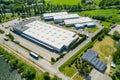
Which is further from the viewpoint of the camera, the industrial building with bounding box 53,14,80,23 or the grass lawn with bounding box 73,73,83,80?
the industrial building with bounding box 53,14,80,23

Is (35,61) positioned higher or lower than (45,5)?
lower

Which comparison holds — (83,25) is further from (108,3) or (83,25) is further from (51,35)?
(108,3)

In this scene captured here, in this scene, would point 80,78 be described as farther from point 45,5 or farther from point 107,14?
point 45,5

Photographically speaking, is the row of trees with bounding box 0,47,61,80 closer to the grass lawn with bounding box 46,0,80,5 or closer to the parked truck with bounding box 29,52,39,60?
the parked truck with bounding box 29,52,39,60

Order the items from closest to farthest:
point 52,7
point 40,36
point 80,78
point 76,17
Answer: point 80,78 → point 40,36 → point 76,17 → point 52,7

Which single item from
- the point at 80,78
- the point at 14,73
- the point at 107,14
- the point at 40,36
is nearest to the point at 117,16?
the point at 107,14

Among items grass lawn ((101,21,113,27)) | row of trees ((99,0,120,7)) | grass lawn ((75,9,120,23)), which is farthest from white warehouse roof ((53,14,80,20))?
row of trees ((99,0,120,7))

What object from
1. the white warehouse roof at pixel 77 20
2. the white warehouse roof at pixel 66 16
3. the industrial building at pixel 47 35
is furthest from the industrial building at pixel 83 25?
the industrial building at pixel 47 35

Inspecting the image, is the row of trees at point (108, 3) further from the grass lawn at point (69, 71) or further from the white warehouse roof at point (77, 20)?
the grass lawn at point (69, 71)
